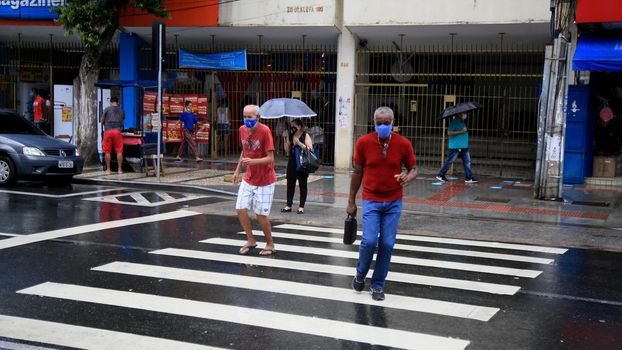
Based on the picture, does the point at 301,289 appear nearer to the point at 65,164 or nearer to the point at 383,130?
the point at 383,130

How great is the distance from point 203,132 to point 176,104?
3.94 ft

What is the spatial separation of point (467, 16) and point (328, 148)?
603 centimetres

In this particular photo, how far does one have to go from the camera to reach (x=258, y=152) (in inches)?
337

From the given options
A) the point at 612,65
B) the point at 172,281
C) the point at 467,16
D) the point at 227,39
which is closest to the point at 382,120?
the point at 172,281

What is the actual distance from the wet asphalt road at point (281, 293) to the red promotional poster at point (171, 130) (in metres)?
10.8

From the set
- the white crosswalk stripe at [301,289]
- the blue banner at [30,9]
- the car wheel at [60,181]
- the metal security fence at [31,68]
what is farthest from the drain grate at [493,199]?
the metal security fence at [31,68]

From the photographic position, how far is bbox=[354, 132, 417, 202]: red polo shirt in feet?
21.8

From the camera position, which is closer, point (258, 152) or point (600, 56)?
point (258, 152)

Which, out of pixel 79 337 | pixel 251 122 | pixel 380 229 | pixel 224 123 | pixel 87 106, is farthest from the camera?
pixel 224 123

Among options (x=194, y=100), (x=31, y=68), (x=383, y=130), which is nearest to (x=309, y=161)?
(x=383, y=130)

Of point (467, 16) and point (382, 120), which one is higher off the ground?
point (467, 16)

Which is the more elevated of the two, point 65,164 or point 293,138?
point 293,138

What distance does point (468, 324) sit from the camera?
5.93m

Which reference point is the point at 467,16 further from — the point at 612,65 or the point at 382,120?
the point at 382,120
